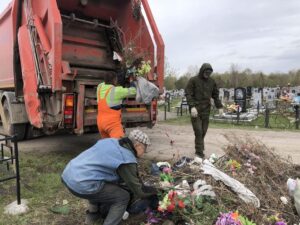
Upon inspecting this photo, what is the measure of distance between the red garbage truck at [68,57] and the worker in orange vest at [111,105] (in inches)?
15.0

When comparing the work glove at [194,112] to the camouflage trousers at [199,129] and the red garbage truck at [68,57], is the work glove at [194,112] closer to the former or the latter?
the camouflage trousers at [199,129]

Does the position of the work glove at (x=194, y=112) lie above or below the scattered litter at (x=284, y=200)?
above

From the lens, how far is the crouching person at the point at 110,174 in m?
2.91

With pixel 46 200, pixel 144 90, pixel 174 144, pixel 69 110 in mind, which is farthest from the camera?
pixel 174 144

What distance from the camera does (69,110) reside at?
17.7 feet

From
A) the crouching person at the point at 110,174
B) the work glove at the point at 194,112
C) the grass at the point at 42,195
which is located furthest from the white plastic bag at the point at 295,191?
the work glove at the point at 194,112

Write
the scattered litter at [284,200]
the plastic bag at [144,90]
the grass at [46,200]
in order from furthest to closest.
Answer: the plastic bag at [144,90]
the grass at [46,200]
the scattered litter at [284,200]

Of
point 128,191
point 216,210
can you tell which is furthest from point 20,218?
point 216,210

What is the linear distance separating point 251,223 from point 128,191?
3.48ft

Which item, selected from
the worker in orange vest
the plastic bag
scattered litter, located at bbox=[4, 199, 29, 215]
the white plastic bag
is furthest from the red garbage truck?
the white plastic bag

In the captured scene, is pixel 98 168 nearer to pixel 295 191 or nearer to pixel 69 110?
pixel 295 191

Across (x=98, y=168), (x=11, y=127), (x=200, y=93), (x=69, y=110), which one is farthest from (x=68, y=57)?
(x=98, y=168)

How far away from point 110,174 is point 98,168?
0.11 meters

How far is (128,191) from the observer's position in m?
3.16
